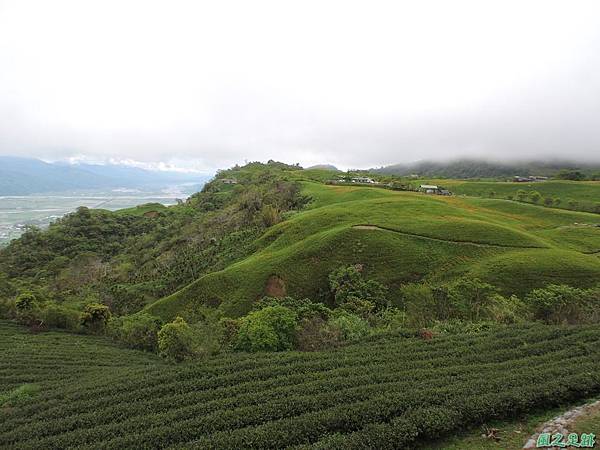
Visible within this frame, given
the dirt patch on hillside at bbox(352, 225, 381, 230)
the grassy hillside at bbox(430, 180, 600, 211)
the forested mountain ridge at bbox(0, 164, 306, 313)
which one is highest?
the grassy hillside at bbox(430, 180, 600, 211)

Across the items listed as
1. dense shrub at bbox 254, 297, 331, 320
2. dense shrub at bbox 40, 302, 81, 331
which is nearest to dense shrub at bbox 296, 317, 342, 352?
dense shrub at bbox 254, 297, 331, 320

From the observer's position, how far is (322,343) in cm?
2367

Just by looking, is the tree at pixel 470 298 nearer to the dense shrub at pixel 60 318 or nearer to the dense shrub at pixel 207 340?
the dense shrub at pixel 207 340

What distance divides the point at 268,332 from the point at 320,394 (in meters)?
9.29

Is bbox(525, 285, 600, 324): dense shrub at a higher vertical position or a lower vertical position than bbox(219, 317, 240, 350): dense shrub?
higher

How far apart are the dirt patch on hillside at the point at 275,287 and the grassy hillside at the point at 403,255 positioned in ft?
1.72

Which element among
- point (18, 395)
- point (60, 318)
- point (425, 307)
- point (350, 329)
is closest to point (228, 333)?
point (350, 329)

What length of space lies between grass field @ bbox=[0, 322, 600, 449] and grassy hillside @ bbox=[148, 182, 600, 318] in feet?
58.8

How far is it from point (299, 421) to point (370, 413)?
9.29ft

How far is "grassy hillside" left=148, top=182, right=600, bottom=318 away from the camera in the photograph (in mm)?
38594

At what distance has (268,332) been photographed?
24281mm

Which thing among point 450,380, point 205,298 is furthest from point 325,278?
point 450,380

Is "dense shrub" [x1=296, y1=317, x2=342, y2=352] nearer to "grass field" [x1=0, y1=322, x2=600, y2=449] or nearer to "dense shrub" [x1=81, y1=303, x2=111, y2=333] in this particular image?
"grass field" [x1=0, y1=322, x2=600, y2=449]

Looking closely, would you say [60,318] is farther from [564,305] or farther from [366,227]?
[564,305]
